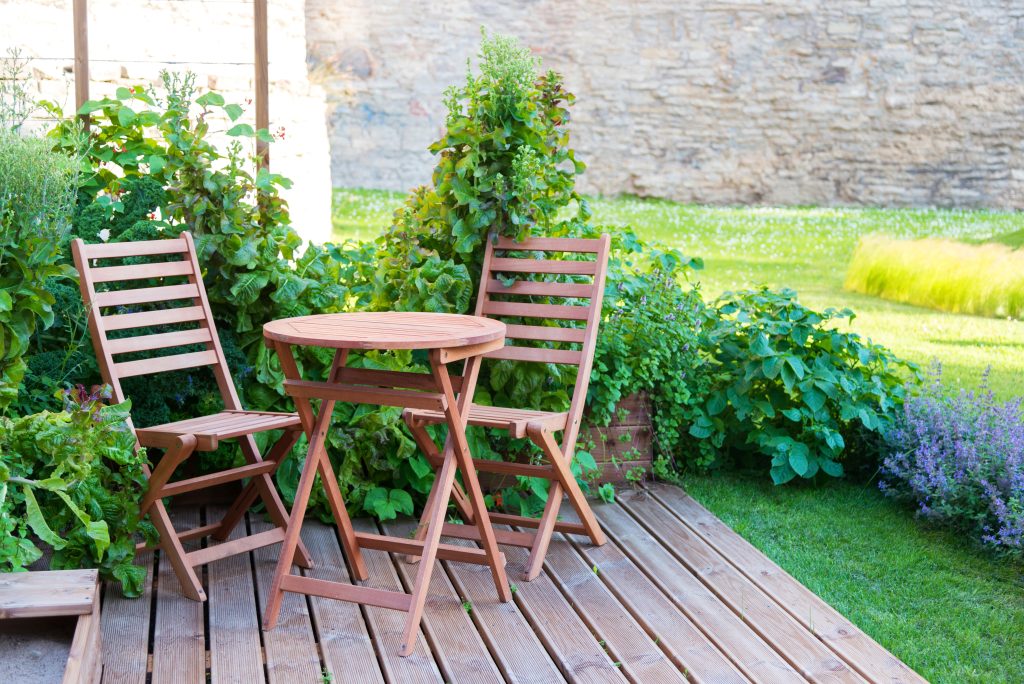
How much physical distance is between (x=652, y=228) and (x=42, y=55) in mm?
7059

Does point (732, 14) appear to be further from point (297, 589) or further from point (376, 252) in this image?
point (297, 589)

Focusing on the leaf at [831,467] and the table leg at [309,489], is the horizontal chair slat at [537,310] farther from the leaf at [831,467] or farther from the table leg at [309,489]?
the leaf at [831,467]

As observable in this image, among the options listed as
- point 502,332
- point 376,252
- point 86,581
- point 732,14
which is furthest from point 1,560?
point 732,14

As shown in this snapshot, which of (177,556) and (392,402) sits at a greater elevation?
(392,402)

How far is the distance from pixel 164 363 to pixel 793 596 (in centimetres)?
206

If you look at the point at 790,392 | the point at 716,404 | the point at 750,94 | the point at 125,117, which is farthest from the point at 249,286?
the point at 750,94

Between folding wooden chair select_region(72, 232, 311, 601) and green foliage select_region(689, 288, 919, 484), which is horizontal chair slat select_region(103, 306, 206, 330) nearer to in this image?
folding wooden chair select_region(72, 232, 311, 601)

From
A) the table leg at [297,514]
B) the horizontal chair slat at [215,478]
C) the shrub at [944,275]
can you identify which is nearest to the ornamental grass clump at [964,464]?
the table leg at [297,514]

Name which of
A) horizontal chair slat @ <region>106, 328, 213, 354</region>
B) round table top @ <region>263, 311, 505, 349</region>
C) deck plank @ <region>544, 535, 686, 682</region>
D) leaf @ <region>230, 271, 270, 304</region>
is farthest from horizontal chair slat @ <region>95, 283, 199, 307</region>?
deck plank @ <region>544, 535, 686, 682</region>

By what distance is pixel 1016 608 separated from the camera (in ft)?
10.3

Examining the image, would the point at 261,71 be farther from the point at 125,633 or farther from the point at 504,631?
the point at 504,631

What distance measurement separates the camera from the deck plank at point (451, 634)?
2.66 metres

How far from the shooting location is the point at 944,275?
7367 mm

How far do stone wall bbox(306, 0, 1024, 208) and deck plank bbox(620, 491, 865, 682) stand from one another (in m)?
11.0
